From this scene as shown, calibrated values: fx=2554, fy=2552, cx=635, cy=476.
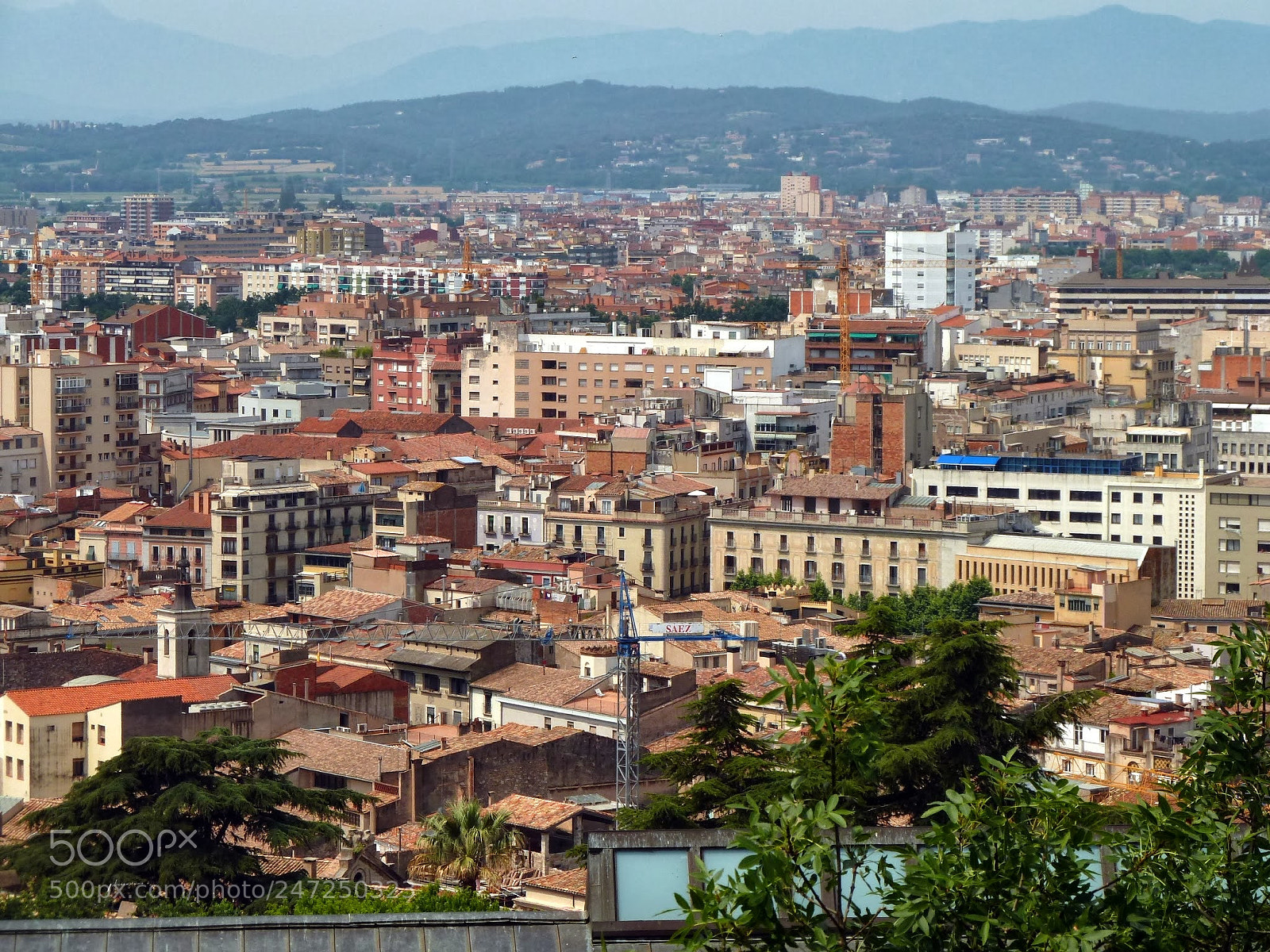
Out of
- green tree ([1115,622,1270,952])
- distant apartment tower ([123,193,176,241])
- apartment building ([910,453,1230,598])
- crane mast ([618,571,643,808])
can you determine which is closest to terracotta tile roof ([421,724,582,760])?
crane mast ([618,571,643,808])

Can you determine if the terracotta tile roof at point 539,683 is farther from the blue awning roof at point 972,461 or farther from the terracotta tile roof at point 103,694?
the blue awning roof at point 972,461

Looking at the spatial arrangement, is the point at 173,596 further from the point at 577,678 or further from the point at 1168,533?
the point at 1168,533

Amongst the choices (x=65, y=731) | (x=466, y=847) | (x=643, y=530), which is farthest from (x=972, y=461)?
(x=466, y=847)

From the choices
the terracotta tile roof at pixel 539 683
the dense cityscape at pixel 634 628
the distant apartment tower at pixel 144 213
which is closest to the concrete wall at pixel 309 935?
the dense cityscape at pixel 634 628

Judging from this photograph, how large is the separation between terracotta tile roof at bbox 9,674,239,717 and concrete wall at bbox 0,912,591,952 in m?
11.8

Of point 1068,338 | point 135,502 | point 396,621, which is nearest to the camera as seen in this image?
point 396,621

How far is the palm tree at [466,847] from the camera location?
15500 millimetres

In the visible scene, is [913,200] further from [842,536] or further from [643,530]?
[842,536]

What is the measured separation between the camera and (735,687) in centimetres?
1421

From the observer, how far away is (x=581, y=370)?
58.9 metres

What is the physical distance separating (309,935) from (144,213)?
148m

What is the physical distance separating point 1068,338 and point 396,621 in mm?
41538

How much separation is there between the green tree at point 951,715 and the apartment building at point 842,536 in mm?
18751

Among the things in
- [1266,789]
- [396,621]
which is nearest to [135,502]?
[396,621]
